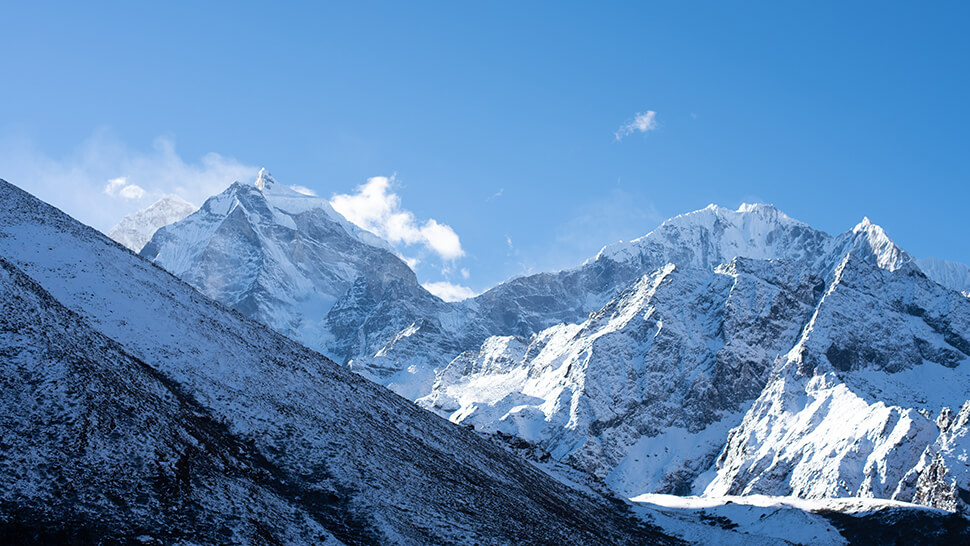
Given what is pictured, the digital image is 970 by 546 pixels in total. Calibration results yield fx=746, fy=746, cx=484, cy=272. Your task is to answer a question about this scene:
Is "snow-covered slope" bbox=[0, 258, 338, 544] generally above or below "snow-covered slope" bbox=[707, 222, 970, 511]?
below

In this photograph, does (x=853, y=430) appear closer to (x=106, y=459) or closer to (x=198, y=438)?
(x=198, y=438)

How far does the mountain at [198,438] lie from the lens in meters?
24.5

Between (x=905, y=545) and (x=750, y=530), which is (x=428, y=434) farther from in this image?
(x=905, y=545)

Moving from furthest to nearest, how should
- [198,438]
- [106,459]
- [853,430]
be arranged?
1. [853,430]
2. [198,438]
3. [106,459]

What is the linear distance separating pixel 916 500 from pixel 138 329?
107316 mm

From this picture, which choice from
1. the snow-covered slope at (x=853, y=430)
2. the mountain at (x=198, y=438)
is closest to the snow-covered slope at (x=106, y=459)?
the mountain at (x=198, y=438)

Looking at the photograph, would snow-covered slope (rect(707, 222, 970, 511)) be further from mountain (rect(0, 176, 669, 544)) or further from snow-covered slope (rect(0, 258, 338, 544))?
snow-covered slope (rect(0, 258, 338, 544))

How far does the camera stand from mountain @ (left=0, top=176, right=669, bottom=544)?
80.3 feet

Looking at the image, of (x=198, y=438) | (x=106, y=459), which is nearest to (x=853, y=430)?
(x=198, y=438)

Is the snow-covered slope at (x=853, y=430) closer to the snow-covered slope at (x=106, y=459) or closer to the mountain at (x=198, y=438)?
the mountain at (x=198, y=438)

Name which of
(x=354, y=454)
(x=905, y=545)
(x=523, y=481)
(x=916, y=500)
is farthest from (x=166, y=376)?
(x=916, y=500)

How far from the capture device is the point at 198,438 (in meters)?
31.3

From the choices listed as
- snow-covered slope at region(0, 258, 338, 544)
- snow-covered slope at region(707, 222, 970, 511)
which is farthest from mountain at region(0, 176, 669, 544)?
snow-covered slope at region(707, 222, 970, 511)

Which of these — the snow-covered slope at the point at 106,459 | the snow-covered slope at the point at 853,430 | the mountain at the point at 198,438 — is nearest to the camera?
the snow-covered slope at the point at 106,459
